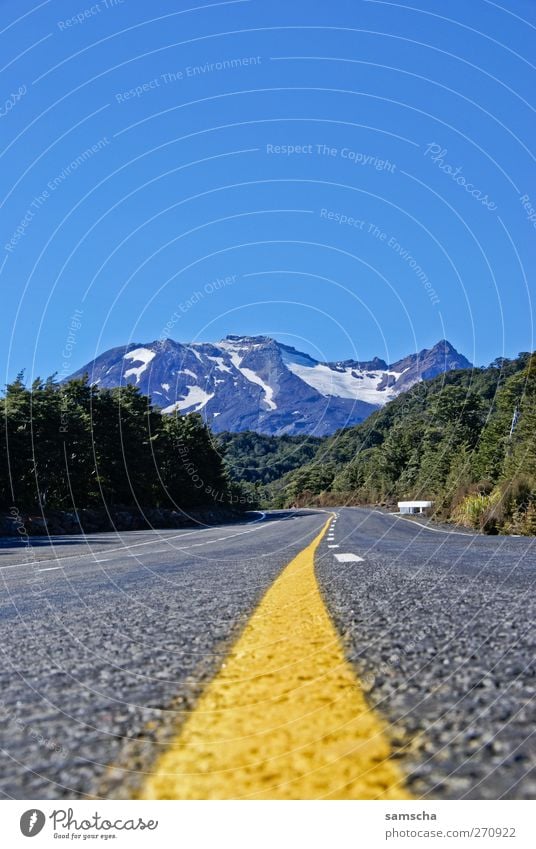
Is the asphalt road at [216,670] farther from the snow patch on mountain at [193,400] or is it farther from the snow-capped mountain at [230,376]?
the snow patch on mountain at [193,400]

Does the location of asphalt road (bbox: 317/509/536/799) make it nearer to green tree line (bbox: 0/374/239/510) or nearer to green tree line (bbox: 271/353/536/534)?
green tree line (bbox: 271/353/536/534)

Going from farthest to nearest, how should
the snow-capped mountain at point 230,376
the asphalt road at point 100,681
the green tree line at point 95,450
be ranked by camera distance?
the snow-capped mountain at point 230,376 < the green tree line at point 95,450 < the asphalt road at point 100,681

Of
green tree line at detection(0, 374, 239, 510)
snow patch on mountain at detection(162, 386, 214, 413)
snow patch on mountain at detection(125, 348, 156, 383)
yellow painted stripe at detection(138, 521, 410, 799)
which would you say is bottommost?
yellow painted stripe at detection(138, 521, 410, 799)

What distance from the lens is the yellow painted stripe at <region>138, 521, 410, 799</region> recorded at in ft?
3.00

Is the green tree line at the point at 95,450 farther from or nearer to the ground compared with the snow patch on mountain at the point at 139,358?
nearer to the ground

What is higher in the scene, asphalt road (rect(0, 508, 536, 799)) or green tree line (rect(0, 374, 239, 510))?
green tree line (rect(0, 374, 239, 510))

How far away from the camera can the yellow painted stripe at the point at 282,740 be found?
91cm

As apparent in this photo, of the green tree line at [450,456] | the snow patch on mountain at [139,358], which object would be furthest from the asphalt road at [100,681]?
the snow patch on mountain at [139,358]

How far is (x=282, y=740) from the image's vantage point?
1.03 metres

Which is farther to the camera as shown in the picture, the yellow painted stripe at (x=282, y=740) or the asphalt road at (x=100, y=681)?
the asphalt road at (x=100, y=681)

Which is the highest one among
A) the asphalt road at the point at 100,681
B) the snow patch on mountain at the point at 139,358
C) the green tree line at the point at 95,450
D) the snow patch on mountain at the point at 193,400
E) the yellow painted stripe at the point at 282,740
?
the snow patch on mountain at the point at 139,358

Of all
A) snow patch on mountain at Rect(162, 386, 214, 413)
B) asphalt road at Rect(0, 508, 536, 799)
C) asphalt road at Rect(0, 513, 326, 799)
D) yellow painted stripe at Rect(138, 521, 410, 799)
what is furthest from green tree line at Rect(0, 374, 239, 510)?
yellow painted stripe at Rect(138, 521, 410, 799)

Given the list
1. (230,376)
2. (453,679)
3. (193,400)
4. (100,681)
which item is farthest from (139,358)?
(453,679)
